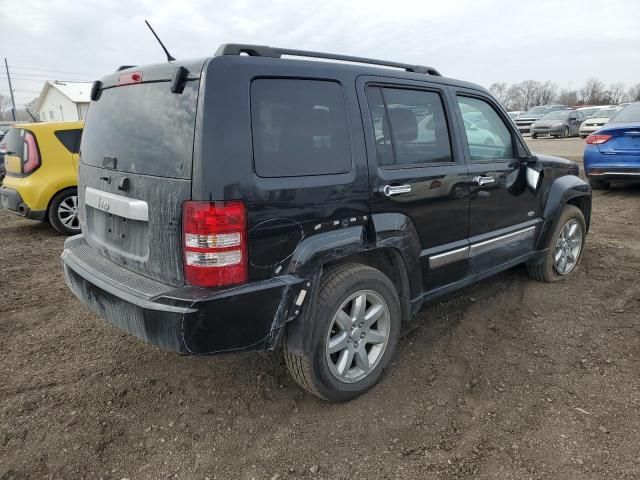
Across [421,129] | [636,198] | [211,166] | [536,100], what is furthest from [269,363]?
[536,100]

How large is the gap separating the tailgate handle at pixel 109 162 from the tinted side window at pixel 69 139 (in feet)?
14.9

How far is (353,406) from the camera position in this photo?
2.75 m

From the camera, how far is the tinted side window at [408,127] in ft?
9.20

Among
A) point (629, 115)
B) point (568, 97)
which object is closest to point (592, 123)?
point (629, 115)

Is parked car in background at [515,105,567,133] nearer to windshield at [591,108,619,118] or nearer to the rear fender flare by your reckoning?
windshield at [591,108,619,118]

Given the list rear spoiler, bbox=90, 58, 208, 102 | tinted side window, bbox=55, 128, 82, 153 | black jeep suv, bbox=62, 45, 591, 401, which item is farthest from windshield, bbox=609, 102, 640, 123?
tinted side window, bbox=55, 128, 82, 153

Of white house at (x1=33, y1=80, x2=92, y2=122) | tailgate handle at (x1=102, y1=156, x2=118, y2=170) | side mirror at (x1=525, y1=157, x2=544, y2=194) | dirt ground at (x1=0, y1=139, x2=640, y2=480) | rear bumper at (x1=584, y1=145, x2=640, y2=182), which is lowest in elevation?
dirt ground at (x1=0, y1=139, x2=640, y2=480)

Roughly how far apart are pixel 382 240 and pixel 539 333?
65.7 inches

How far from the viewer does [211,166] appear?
2109mm

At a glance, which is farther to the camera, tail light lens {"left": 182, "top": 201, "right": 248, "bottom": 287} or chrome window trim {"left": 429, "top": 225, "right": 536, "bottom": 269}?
chrome window trim {"left": 429, "top": 225, "right": 536, "bottom": 269}

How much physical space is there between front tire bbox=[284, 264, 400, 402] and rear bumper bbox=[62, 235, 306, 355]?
23 cm

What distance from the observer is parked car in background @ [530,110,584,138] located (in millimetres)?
22688

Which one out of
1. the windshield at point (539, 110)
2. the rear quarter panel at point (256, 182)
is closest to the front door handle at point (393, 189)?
the rear quarter panel at point (256, 182)

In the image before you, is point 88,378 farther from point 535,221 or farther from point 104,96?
point 535,221
